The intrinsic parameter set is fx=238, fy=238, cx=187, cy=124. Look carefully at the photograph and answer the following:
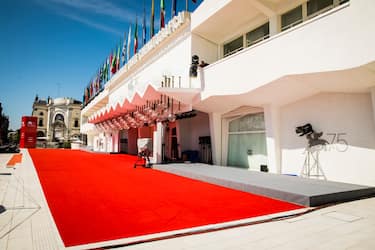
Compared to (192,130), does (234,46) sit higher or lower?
higher

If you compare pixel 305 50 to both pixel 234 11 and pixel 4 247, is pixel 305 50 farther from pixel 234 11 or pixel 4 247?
pixel 4 247

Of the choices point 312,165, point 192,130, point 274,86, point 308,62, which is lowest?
point 312,165

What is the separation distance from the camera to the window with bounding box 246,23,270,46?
913 cm

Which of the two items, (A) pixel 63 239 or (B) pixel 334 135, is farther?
(B) pixel 334 135

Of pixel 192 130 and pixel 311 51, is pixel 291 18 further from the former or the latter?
pixel 192 130

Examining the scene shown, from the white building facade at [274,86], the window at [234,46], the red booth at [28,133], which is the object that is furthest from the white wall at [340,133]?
the red booth at [28,133]

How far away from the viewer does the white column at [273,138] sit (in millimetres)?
7719

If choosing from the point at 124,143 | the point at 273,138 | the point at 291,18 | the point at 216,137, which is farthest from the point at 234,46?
the point at 124,143

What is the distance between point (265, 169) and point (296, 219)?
189 inches

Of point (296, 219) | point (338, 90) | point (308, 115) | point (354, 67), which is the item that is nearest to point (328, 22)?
point (354, 67)

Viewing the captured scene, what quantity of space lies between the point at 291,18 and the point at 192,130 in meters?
7.66

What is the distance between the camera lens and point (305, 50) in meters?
5.93

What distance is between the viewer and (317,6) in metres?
7.39

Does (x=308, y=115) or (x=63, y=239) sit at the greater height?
(x=308, y=115)
